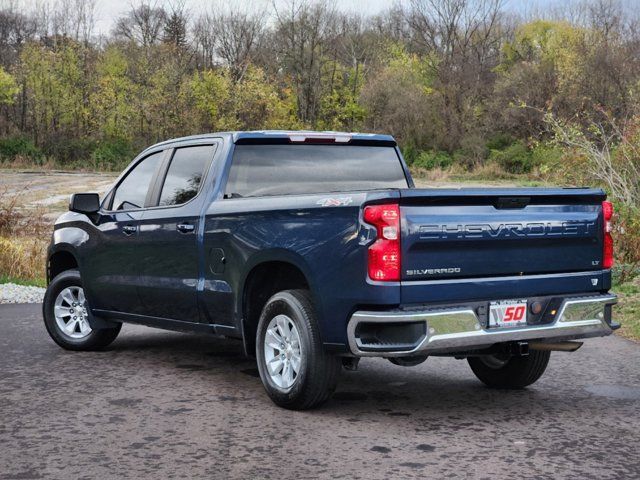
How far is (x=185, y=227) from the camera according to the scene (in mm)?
7281

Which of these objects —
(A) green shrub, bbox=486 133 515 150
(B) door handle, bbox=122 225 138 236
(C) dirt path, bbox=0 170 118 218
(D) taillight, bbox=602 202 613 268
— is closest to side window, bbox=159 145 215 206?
(B) door handle, bbox=122 225 138 236

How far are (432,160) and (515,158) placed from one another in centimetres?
589

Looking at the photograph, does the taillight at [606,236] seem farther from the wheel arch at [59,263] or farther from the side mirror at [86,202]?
the wheel arch at [59,263]

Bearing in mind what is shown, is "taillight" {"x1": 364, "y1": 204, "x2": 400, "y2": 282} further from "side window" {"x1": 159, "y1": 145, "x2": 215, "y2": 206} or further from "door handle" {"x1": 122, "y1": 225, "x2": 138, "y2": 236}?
"door handle" {"x1": 122, "y1": 225, "x2": 138, "y2": 236}

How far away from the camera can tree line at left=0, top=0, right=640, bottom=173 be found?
59.2 m

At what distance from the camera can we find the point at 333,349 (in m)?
5.87

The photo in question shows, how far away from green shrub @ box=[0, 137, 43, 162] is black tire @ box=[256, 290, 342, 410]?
55572 mm

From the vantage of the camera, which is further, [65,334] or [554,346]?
[65,334]

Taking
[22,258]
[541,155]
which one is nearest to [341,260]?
[22,258]

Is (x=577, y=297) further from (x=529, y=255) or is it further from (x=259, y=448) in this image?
(x=259, y=448)

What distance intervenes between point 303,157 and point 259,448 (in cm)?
274

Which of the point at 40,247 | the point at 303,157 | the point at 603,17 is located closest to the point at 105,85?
the point at 603,17

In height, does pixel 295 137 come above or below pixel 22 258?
above

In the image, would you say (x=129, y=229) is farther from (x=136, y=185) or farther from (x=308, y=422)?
(x=308, y=422)
